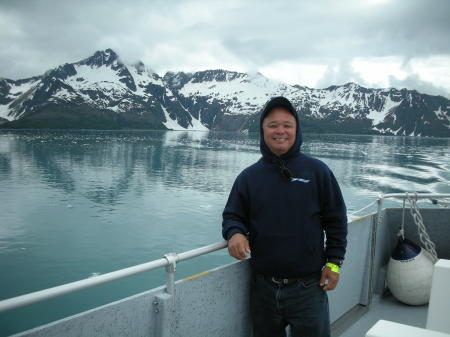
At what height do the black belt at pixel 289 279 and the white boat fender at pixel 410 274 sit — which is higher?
the black belt at pixel 289 279

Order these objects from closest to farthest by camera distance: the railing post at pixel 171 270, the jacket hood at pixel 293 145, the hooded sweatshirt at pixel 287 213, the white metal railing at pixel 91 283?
the white metal railing at pixel 91 283 → the railing post at pixel 171 270 → the hooded sweatshirt at pixel 287 213 → the jacket hood at pixel 293 145

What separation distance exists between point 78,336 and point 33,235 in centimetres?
1607

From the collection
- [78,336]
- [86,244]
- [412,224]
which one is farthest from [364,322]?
[86,244]

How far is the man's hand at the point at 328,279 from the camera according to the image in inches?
107

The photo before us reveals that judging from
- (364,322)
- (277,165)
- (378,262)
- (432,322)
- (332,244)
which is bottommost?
(364,322)

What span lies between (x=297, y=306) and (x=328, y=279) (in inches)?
11.6

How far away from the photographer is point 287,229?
264 centimetres

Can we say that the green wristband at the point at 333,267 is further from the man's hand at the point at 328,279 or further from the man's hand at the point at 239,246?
the man's hand at the point at 239,246

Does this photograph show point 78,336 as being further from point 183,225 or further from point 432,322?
point 183,225

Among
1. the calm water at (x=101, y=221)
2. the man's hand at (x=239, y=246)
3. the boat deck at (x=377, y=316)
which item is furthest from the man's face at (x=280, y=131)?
the calm water at (x=101, y=221)

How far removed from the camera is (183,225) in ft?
59.9

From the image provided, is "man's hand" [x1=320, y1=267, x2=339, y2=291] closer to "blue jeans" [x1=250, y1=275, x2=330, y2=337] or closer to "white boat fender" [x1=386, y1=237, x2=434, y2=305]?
"blue jeans" [x1=250, y1=275, x2=330, y2=337]

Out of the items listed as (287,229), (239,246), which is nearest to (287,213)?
(287,229)

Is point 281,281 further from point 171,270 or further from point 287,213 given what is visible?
point 171,270
